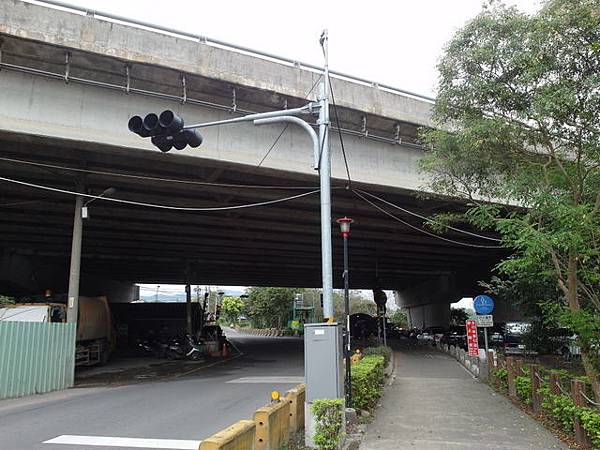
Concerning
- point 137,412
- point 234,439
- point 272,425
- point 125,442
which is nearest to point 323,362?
point 272,425

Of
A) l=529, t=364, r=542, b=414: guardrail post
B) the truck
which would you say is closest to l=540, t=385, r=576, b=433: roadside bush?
l=529, t=364, r=542, b=414: guardrail post

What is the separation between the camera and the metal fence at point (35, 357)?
14.4 m

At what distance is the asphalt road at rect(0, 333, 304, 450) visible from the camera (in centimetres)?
860

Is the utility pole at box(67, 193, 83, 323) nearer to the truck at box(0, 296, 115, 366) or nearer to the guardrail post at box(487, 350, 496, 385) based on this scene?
the truck at box(0, 296, 115, 366)

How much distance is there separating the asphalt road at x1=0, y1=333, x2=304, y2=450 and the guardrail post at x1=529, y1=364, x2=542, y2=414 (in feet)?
18.5

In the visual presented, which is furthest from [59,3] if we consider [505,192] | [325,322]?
[505,192]

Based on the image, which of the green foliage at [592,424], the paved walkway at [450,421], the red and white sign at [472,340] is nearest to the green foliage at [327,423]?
the paved walkway at [450,421]

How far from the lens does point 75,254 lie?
18031mm

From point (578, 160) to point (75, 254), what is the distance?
1532 centimetres

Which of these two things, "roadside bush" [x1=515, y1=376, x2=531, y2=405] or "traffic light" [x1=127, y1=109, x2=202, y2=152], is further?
"roadside bush" [x1=515, y1=376, x2=531, y2=405]

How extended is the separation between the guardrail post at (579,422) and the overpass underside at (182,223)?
10.7m

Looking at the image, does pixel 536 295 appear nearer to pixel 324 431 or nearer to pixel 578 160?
pixel 578 160

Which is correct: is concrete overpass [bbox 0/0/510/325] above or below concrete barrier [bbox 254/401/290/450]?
above

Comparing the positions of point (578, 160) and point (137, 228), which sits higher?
point (137, 228)
